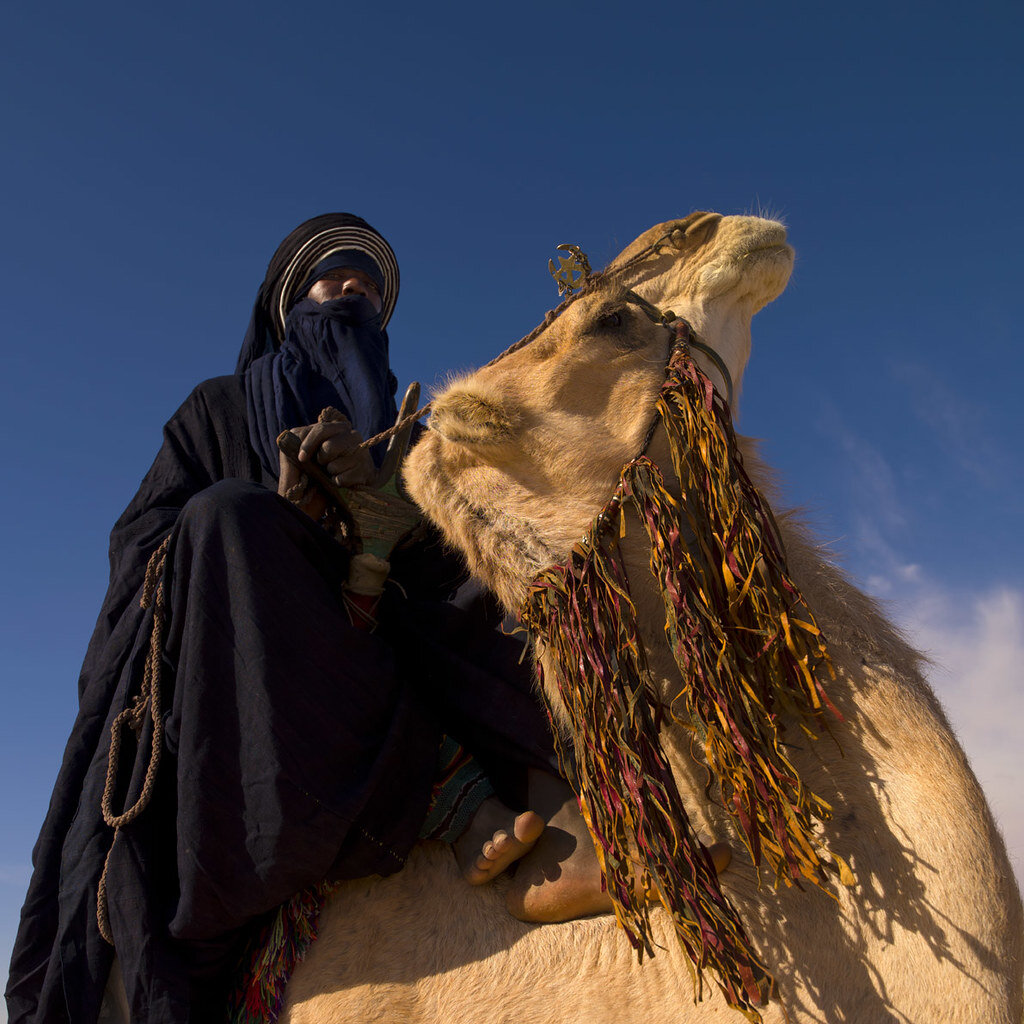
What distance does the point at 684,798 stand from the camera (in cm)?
261

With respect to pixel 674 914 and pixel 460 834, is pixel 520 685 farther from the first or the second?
pixel 674 914

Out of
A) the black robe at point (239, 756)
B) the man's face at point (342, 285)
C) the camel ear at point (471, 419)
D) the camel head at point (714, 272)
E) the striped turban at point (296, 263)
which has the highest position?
the striped turban at point (296, 263)

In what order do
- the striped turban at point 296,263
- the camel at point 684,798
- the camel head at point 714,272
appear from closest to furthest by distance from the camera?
the camel at point 684,798
the camel head at point 714,272
the striped turban at point 296,263

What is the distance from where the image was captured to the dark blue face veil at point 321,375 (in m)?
3.75

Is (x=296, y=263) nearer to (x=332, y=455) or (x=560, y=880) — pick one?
(x=332, y=455)

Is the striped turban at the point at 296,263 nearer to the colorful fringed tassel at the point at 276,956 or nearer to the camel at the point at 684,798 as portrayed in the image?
the camel at the point at 684,798

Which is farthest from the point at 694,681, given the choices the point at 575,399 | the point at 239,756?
the point at 239,756

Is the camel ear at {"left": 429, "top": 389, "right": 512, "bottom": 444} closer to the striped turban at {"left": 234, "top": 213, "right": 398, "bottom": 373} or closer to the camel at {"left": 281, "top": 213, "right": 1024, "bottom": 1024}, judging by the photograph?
the camel at {"left": 281, "top": 213, "right": 1024, "bottom": 1024}

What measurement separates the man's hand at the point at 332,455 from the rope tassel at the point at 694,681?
30.1 inches

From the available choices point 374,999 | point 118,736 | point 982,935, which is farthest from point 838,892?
point 118,736

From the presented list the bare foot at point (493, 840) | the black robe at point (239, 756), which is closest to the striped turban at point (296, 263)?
the black robe at point (239, 756)

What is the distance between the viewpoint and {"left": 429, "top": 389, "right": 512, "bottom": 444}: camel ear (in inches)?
108

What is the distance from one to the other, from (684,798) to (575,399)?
1184 mm

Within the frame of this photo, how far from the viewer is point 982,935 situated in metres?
2.10
